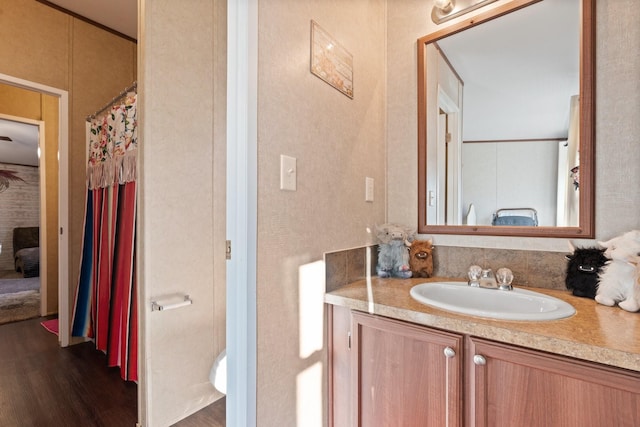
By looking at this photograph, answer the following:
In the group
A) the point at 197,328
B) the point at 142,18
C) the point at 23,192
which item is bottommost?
the point at 197,328

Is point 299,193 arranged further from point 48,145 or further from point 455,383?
point 48,145

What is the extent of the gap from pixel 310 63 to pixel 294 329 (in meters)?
1.00

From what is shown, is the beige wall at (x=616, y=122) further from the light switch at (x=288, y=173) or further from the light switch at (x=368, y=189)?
the light switch at (x=288, y=173)

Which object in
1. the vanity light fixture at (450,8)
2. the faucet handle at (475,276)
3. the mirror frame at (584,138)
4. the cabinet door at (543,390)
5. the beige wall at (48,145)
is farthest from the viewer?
the beige wall at (48,145)

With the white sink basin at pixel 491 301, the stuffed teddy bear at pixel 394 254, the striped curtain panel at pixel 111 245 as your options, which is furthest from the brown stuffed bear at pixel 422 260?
the striped curtain panel at pixel 111 245

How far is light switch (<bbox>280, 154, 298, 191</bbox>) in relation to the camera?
0.97 m

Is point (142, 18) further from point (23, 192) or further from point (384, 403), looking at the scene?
point (23, 192)

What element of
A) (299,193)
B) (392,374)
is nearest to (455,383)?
(392,374)

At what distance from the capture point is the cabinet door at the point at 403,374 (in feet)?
2.79

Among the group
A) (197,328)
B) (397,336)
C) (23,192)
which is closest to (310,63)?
(397,336)

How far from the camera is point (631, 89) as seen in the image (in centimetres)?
100

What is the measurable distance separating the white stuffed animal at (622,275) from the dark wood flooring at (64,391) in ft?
5.88

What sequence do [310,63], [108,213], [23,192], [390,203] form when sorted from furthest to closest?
[23,192] < [108,213] < [390,203] < [310,63]

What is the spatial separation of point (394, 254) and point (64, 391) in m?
2.18
